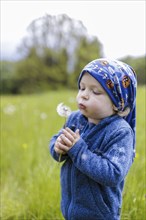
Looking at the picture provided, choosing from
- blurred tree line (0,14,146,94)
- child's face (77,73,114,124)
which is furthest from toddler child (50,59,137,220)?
blurred tree line (0,14,146,94)

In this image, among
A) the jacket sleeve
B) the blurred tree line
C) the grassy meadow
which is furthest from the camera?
the blurred tree line

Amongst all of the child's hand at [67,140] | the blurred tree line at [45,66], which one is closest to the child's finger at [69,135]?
the child's hand at [67,140]

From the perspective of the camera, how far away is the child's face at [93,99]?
138 centimetres

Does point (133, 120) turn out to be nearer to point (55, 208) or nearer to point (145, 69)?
point (55, 208)

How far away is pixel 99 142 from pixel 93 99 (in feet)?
0.57

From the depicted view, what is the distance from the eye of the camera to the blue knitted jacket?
4.34 ft

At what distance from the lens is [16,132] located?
4.33 meters

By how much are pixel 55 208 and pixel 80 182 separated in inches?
33.7

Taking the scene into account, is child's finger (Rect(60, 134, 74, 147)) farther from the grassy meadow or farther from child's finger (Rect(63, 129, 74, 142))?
the grassy meadow

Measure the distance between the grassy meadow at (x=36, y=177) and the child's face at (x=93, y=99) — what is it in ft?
2.74

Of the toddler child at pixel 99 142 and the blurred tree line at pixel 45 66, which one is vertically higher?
the toddler child at pixel 99 142

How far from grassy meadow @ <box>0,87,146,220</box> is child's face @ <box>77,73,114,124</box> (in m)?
0.83

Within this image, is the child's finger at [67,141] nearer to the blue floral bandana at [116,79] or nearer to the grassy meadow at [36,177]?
the blue floral bandana at [116,79]

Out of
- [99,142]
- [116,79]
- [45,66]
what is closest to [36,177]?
[99,142]
